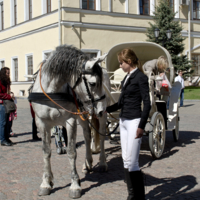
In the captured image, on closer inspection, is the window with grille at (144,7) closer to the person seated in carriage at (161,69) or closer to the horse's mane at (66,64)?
the person seated in carriage at (161,69)

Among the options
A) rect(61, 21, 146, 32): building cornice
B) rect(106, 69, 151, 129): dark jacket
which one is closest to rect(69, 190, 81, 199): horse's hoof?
rect(106, 69, 151, 129): dark jacket

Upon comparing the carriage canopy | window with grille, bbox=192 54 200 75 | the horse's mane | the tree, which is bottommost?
the horse's mane

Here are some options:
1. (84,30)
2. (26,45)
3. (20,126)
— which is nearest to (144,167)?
(20,126)

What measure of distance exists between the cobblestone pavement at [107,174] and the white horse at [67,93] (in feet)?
1.04

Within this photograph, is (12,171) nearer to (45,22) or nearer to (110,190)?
(110,190)

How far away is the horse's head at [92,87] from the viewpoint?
4044 mm

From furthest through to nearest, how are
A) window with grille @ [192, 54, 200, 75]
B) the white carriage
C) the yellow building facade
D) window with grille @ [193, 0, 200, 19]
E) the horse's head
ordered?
window with grille @ [192, 54, 200, 75] < window with grille @ [193, 0, 200, 19] < the yellow building facade < the white carriage < the horse's head

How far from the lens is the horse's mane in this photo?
4.12 meters

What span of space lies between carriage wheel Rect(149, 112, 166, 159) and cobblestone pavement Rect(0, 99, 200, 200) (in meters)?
0.18

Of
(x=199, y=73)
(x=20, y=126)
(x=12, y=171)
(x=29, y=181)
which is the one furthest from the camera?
(x=199, y=73)

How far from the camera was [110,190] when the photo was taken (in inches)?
172

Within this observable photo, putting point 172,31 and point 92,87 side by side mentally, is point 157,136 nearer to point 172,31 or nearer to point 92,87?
point 92,87

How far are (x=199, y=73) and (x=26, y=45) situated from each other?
15831mm

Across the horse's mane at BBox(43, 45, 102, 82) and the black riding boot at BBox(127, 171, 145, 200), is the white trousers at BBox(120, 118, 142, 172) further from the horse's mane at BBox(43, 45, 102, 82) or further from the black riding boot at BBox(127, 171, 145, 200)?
the horse's mane at BBox(43, 45, 102, 82)
